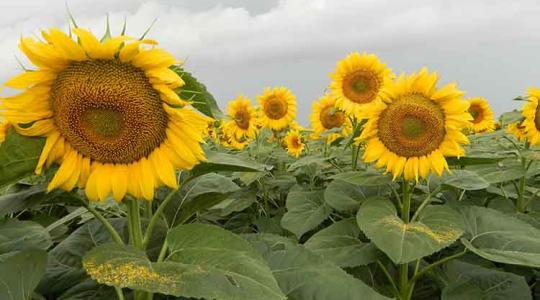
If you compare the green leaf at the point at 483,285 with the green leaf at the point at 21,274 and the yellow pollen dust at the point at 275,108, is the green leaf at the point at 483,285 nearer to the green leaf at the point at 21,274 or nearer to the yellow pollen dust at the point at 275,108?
the green leaf at the point at 21,274

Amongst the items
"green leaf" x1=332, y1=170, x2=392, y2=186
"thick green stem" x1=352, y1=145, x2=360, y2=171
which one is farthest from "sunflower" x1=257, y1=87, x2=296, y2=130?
"green leaf" x1=332, y1=170, x2=392, y2=186

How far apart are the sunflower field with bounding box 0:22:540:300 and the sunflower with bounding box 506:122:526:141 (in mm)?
1072

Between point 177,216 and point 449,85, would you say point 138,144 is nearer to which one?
point 177,216

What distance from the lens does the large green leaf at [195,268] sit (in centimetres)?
126

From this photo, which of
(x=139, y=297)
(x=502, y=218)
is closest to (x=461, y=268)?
Answer: (x=502, y=218)

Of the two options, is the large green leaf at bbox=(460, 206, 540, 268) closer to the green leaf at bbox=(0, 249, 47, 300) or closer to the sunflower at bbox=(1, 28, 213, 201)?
the sunflower at bbox=(1, 28, 213, 201)

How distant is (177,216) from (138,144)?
81 cm

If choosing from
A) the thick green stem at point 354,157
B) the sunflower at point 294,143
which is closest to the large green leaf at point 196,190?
the thick green stem at point 354,157

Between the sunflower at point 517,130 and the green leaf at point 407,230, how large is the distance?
6.85ft

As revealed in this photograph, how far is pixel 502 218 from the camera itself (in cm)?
258

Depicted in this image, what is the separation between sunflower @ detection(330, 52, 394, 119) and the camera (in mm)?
4758

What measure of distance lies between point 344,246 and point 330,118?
3.27m

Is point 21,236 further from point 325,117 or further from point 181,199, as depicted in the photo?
point 325,117

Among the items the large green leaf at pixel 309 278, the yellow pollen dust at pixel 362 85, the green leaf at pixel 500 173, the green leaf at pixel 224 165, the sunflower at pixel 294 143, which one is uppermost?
the green leaf at pixel 224 165
